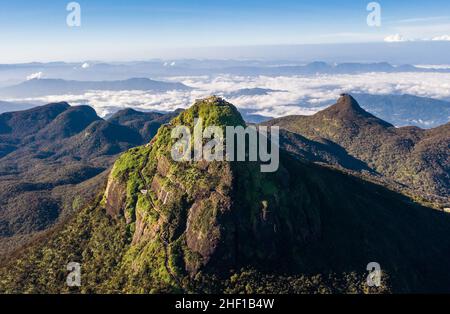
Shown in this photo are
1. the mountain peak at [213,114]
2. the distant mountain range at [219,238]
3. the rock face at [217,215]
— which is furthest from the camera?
the mountain peak at [213,114]

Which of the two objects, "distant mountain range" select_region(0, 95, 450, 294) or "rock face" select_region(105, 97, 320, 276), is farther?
"rock face" select_region(105, 97, 320, 276)

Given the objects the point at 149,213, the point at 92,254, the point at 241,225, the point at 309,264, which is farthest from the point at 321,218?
the point at 92,254

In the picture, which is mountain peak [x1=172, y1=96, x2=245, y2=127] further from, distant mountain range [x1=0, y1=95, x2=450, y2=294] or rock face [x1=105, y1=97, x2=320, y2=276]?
rock face [x1=105, y1=97, x2=320, y2=276]

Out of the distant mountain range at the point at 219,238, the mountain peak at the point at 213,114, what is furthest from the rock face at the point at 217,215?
the mountain peak at the point at 213,114

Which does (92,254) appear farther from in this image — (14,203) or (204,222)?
(14,203)

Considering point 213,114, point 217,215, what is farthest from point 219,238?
point 213,114

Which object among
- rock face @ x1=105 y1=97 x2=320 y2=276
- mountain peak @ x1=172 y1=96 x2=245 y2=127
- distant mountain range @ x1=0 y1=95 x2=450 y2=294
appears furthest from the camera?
mountain peak @ x1=172 y1=96 x2=245 y2=127

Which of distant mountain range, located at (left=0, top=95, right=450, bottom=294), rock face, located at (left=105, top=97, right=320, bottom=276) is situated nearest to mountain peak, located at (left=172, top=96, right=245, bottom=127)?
distant mountain range, located at (left=0, top=95, right=450, bottom=294)

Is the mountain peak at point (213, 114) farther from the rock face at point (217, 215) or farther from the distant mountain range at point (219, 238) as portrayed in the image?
the rock face at point (217, 215)

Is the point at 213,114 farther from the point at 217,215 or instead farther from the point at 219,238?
the point at 219,238
